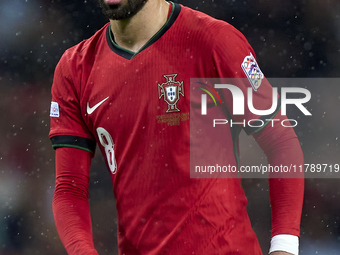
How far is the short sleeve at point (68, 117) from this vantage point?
2.08 meters

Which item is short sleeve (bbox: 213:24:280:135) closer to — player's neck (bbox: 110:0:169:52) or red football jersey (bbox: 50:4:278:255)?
red football jersey (bbox: 50:4:278:255)

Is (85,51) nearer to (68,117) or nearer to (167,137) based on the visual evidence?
(68,117)

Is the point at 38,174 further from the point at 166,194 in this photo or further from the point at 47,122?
the point at 166,194

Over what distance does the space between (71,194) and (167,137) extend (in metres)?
0.47

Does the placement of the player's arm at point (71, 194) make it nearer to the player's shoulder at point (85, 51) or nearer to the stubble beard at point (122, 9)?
the player's shoulder at point (85, 51)

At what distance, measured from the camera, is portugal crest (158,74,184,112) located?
191cm

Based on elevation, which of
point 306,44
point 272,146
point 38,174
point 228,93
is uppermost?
point 306,44

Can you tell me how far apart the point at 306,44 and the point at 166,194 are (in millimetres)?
3340

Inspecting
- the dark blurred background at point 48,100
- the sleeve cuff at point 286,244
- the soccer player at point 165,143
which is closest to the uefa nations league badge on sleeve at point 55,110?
the soccer player at point 165,143

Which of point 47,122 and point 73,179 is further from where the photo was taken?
point 47,122

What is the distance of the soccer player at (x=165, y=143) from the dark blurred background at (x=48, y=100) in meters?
2.73

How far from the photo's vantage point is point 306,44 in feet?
15.8

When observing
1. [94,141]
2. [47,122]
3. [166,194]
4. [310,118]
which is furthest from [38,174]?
[166,194]

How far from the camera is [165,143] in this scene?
1900 millimetres
